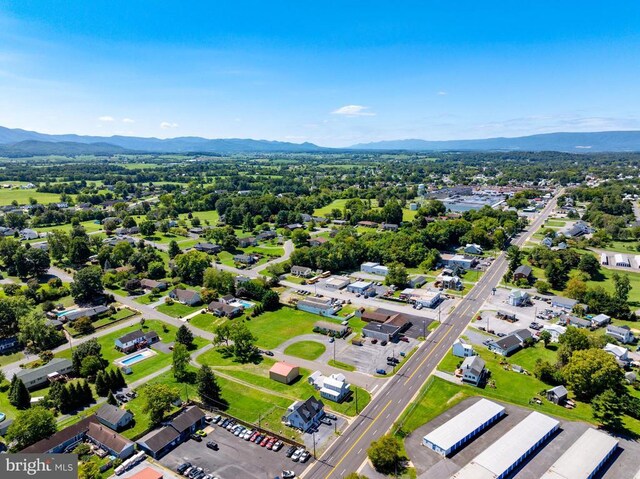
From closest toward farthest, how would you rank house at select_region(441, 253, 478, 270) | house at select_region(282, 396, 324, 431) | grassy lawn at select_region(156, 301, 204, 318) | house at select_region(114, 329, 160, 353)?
house at select_region(282, 396, 324, 431) → house at select_region(114, 329, 160, 353) → grassy lawn at select_region(156, 301, 204, 318) → house at select_region(441, 253, 478, 270)

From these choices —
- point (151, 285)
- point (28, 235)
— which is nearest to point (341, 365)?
point (151, 285)

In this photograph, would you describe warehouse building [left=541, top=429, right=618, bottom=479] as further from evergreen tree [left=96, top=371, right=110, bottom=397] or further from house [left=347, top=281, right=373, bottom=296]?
evergreen tree [left=96, top=371, right=110, bottom=397]

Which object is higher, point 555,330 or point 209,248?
point 209,248

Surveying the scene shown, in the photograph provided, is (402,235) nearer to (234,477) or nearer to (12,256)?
(234,477)

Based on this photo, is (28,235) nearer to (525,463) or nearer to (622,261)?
(525,463)

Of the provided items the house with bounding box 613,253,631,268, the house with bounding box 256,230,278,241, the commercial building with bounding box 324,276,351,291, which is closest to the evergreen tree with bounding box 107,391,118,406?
the commercial building with bounding box 324,276,351,291

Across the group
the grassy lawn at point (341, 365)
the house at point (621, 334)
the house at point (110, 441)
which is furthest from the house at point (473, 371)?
the house at point (110, 441)
